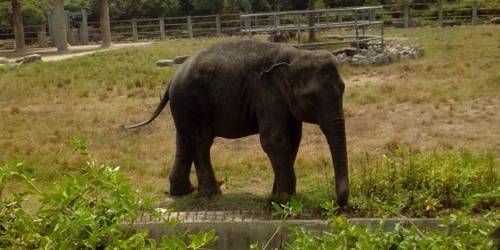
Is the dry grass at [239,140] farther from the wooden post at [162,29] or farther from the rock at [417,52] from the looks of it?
the wooden post at [162,29]

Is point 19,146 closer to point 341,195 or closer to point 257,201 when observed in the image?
point 257,201

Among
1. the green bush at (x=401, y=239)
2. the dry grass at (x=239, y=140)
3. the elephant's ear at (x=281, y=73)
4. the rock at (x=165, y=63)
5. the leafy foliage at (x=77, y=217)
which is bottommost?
the dry grass at (x=239, y=140)

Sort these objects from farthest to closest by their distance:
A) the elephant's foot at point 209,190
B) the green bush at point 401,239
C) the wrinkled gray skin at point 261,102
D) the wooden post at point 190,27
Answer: the wooden post at point 190,27 < the elephant's foot at point 209,190 < the wrinkled gray skin at point 261,102 < the green bush at point 401,239

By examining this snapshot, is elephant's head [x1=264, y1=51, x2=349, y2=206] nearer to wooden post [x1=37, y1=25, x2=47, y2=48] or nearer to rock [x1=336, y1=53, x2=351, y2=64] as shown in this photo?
rock [x1=336, y1=53, x2=351, y2=64]

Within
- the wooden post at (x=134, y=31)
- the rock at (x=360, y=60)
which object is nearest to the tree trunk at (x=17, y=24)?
the wooden post at (x=134, y=31)

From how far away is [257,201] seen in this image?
699 cm

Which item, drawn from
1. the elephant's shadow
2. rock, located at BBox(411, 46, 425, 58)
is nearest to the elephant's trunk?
the elephant's shadow

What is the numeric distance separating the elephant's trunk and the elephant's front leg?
556 mm

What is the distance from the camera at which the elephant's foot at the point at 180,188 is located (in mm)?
7520

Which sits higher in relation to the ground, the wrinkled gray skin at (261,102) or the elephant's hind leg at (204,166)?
the wrinkled gray skin at (261,102)

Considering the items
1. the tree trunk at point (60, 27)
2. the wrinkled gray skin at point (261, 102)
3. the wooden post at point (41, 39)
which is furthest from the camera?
the wooden post at point (41, 39)

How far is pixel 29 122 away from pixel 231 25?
26359mm

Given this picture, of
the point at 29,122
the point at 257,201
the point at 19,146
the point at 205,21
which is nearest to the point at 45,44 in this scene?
the point at 205,21

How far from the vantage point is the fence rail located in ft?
112
